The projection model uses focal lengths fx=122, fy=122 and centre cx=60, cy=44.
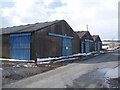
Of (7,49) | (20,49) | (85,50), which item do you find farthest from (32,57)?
(85,50)

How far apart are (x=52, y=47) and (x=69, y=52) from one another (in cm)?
553

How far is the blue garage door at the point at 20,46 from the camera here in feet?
52.3

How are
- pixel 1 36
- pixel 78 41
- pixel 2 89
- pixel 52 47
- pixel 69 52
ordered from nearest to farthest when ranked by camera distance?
pixel 2 89 < pixel 52 47 < pixel 1 36 < pixel 69 52 < pixel 78 41

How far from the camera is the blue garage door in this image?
628 inches

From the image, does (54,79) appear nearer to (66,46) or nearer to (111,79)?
(111,79)

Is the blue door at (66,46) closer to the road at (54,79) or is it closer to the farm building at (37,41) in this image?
the farm building at (37,41)

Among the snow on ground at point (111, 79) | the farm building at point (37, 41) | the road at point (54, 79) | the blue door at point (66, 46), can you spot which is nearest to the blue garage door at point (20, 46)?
the farm building at point (37, 41)

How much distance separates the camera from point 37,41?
51.6 feet

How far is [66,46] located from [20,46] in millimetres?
8318

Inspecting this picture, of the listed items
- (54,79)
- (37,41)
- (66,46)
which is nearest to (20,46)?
(37,41)

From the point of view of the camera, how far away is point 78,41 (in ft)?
86.1

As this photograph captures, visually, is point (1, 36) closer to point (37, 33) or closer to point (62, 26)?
point (37, 33)

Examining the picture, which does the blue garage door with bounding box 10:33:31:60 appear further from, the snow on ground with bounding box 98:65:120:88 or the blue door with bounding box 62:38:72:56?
the snow on ground with bounding box 98:65:120:88

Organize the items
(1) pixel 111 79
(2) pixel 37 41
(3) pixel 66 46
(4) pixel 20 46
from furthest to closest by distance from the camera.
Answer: (3) pixel 66 46, (4) pixel 20 46, (2) pixel 37 41, (1) pixel 111 79
